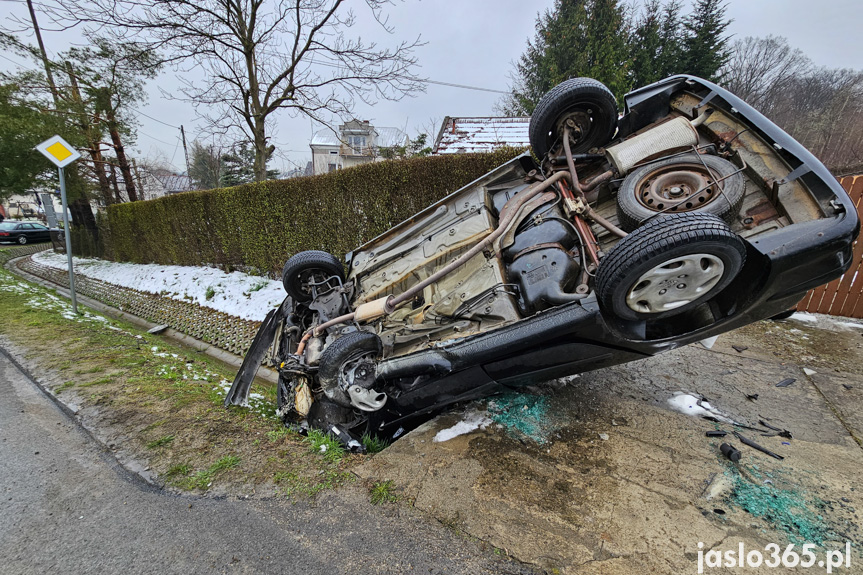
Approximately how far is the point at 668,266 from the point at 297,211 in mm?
6696

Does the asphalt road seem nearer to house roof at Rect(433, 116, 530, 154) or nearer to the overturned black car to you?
the overturned black car

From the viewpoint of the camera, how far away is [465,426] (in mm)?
2576

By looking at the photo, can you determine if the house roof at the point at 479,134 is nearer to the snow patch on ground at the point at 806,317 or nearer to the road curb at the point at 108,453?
the snow patch on ground at the point at 806,317

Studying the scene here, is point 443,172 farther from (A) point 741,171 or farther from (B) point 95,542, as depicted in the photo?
(B) point 95,542

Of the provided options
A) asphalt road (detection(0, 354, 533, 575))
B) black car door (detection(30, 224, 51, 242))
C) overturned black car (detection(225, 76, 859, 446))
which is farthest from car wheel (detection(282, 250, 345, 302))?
black car door (detection(30, 224, 51, 242))

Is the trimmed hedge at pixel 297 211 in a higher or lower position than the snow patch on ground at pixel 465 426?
higher

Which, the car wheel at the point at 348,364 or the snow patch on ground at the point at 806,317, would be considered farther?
the snow patch on ground at the point at 806,317

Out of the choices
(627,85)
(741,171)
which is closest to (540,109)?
(741,171)

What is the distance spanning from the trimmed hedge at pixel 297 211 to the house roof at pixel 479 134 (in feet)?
16.7

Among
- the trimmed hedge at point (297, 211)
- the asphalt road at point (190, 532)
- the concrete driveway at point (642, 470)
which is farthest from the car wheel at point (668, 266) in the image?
the trimmed hedge at point (297, 211)

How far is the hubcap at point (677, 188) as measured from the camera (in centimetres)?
212

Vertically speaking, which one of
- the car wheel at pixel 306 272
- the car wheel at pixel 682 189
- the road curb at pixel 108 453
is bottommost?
the road curb at pixel 108 453

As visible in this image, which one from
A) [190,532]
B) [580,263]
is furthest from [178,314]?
[580,263]

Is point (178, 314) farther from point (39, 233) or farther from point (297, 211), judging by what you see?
point (39, 233)
